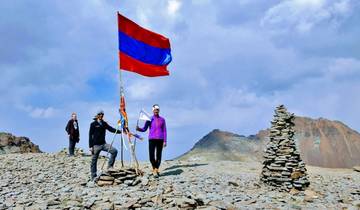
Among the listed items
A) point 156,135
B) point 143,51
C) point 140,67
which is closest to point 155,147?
point 156,135

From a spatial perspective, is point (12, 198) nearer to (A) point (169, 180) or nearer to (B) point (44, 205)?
(B) point (44, 205)

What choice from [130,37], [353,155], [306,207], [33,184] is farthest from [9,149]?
[353,155]

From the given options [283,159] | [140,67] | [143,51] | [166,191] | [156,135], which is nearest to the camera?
[166,191]

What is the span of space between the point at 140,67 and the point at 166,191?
6.91m

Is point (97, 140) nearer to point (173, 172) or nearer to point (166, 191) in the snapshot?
point (166, 191)

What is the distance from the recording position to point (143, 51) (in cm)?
2248

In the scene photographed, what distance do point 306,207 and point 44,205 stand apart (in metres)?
9.76

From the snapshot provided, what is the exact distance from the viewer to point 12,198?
18.4 m

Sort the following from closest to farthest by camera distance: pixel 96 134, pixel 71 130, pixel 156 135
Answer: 1. pixel 96 134
2. pixel 156 135
3. pixel 71 130

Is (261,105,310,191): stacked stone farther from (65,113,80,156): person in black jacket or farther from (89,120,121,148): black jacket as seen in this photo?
(65,113,80,156): person in black jacket

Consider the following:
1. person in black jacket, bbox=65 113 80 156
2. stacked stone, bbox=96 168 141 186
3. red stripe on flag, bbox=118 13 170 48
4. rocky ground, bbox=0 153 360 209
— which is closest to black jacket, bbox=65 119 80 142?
person in black jacket, bbox=65 113 80 156

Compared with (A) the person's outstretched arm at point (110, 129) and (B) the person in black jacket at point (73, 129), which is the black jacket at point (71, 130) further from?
(A) the person's outstretched arm at point (110, 129)

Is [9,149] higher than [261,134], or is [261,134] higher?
[261,134]

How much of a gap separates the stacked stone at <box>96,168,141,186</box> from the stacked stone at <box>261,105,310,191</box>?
6122 mm
